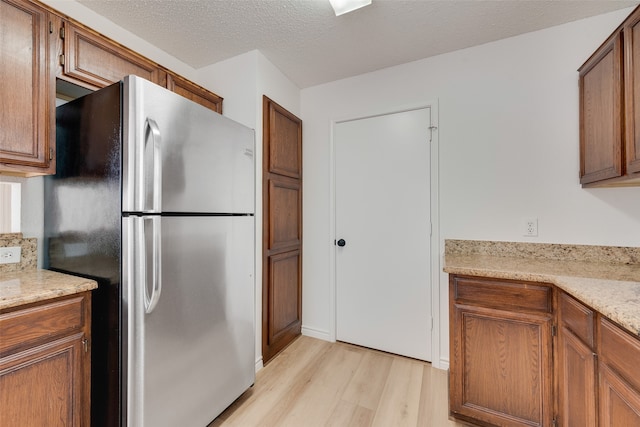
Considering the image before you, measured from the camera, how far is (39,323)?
3.57ft

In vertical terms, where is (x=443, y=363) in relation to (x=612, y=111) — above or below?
below

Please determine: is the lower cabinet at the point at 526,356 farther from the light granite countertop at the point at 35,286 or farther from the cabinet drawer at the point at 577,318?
the light granite countertop at the point at 35,286

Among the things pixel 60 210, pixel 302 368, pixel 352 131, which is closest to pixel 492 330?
pixel 302 368

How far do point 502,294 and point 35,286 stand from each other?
2212 mm

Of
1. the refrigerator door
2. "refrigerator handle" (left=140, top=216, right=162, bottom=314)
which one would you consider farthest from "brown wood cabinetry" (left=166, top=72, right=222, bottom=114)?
"refrigerator handle" (left=140, top=216, right=162, bottom=314)

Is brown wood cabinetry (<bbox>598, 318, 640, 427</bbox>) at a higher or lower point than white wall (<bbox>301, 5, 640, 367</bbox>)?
lower

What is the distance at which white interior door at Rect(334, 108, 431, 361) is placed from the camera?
225cm

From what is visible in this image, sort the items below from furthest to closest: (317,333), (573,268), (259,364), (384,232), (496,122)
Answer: (317,333)
(384,232)
(259,364)
(496,122)
(573,268)

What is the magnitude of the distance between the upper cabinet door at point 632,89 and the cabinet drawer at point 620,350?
2.62 feet

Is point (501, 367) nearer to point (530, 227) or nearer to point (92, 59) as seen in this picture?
point (530, 227)

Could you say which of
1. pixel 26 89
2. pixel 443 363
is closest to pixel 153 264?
pixel 26 89

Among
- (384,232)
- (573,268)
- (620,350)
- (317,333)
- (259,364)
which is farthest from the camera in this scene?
(317,333)

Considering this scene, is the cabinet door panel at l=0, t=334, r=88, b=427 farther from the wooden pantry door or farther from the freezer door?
the wooden pantry door

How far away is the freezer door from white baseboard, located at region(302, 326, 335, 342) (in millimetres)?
1579
